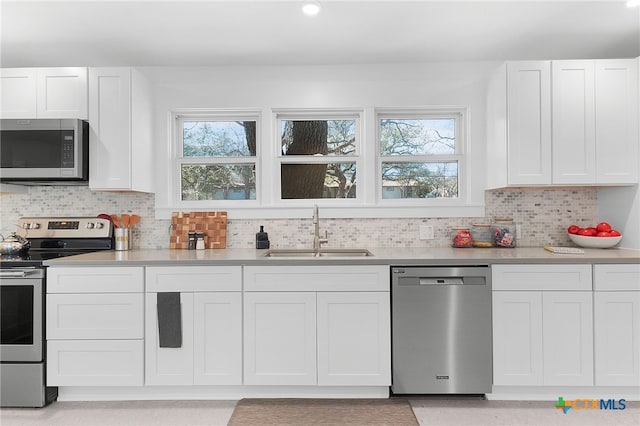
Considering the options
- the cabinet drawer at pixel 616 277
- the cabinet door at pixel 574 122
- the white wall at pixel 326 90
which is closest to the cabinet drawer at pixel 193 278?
the white wall at pixel 326 90

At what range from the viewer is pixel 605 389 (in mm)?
2332

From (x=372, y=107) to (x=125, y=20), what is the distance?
6.03ft

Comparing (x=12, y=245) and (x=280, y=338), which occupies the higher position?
(x=12, y=245)

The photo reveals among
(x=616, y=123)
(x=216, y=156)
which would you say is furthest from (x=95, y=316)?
(x=616, y=123)

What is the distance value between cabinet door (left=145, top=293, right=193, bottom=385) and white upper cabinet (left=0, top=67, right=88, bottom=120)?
1.54 meters

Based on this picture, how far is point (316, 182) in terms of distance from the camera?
124 inches

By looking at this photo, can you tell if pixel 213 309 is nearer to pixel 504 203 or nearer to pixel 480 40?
pixel 504 203

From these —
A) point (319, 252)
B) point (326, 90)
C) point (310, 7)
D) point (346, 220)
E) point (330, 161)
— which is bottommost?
point (319, 252)

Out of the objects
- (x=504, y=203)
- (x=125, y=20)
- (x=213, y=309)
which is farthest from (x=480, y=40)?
(x=213, y=309)

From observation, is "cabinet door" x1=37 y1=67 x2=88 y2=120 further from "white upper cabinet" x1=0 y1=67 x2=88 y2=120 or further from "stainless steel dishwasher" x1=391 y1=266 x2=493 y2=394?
"stainless steel dishwasher" x1=391 y1=266 x2=493 y2=394

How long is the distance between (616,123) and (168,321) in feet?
11.0

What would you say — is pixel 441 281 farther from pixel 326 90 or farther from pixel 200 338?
pixel 326 90

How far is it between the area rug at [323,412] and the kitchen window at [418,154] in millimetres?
1575

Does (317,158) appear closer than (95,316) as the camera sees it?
No
